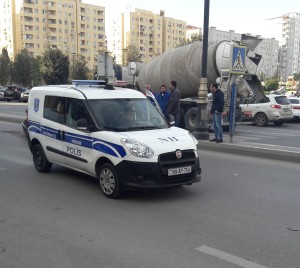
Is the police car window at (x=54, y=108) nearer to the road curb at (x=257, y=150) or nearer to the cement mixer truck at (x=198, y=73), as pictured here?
the road curb at (x=257, y=150)

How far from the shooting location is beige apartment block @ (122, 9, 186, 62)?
131 metres

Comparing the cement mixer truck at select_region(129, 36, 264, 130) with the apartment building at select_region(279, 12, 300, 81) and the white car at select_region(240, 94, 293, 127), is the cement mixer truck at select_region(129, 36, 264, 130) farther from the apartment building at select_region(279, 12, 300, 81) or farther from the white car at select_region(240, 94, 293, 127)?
the apartment building at select_region(279, 12, 300, 81)

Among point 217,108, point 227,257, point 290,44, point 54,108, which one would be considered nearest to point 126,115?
point 54,108

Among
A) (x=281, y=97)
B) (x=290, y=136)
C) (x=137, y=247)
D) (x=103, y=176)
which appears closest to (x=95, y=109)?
(x=103, y=176)

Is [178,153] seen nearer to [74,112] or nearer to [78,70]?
[74,112]

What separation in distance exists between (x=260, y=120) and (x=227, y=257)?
16744mm

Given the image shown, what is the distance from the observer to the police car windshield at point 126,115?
673 cm

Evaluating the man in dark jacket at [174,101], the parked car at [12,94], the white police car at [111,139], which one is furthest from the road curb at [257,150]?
the parked car at [12,94]

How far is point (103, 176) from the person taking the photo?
21.2 feet

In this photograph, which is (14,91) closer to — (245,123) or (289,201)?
(245,123)

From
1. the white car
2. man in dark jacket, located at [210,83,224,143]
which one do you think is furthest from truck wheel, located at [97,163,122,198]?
the white car

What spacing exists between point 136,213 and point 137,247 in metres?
1.25

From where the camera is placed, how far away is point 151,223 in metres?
5.19

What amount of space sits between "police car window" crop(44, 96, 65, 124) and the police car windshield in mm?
817
